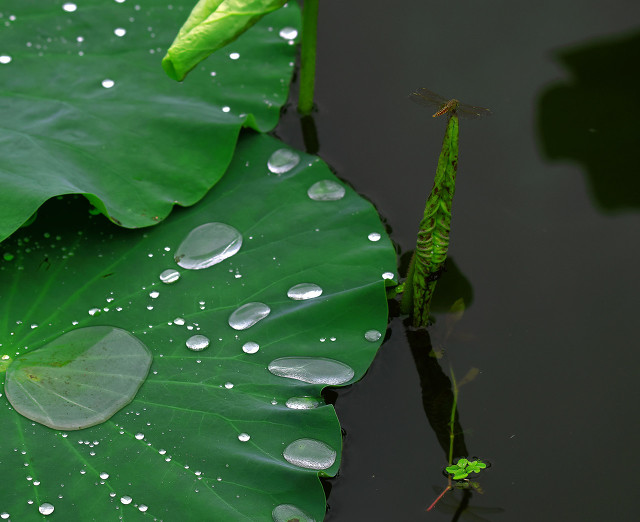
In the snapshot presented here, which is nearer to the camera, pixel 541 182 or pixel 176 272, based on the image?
pixel 176 272

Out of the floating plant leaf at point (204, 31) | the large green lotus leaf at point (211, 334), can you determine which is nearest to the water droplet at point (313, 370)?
the large green lotus leaf at point (211, 334)

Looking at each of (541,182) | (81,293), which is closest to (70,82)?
(81,293)

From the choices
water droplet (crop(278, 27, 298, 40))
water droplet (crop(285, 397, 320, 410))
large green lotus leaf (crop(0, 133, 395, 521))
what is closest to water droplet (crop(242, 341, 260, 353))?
large green lotus leaf (crop(0, 133, 395, 521))

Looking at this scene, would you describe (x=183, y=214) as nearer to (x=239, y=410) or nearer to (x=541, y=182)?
(x=239, y=410)

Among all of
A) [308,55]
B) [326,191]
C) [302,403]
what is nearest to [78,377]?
[302,403]

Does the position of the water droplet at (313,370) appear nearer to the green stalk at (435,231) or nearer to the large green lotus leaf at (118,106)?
the green stalk at (435,231)
